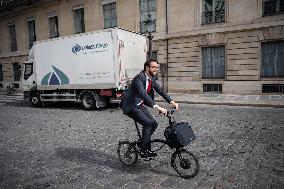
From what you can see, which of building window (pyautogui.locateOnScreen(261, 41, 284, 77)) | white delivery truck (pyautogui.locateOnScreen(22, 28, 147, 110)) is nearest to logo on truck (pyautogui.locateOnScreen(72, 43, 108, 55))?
white delivery truck (pyautogui.locateOnScreen(22, 28, 147, 110))

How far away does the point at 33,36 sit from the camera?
27.6 meters

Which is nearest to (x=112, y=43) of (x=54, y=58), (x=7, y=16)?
(x=54, y=58)

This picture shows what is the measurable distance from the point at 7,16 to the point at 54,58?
20.8m

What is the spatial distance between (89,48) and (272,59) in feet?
35.7

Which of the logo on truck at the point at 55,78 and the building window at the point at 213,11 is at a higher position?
the building window at the point at 213,11

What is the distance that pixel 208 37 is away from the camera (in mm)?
17188

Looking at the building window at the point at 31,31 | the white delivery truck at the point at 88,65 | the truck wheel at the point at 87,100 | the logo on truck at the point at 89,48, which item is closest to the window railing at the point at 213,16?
the white delivery truck at the point at 88,65

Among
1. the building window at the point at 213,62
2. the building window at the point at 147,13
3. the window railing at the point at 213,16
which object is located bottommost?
the building window at the point at 213,62

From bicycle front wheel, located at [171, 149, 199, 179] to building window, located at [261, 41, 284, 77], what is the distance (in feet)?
44.1

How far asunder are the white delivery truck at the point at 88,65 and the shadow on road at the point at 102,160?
5824 mm

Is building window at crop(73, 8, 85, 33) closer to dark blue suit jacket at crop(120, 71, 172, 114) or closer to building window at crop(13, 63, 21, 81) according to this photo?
building window at crop(13, 63, 21, 81)

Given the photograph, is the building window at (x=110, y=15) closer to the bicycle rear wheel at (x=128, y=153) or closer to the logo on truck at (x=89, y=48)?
the logo on truck at (x=89, y=48)

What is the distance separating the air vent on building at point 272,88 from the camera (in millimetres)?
15195

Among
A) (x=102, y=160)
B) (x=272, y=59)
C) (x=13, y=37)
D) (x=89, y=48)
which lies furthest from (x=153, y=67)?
(x=13, y=37)
